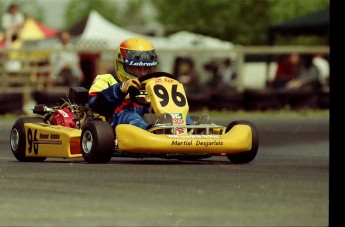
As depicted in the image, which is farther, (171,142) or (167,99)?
(167,99)

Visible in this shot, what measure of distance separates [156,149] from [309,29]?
2173 centimetres

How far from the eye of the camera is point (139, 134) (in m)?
9.68

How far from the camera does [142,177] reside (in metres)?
8.92

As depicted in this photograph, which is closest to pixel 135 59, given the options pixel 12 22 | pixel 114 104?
pixel 114 104

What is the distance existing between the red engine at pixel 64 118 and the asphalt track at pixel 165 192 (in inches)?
14.6

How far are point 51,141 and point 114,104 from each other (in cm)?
70

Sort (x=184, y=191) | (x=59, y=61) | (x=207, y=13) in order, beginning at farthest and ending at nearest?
(x=207, y=13) → (x=59, y=61) → (x=184, y=191)

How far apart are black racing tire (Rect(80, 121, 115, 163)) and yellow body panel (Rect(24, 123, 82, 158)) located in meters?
0.27

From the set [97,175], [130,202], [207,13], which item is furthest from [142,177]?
[207,13]

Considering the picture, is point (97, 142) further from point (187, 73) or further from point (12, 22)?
point (187, 73)

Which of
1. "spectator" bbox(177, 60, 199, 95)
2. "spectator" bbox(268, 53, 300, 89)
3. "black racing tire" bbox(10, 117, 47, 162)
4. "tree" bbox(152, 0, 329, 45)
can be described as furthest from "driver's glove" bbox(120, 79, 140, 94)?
"tree" bbox(152, 0, 329, 45)

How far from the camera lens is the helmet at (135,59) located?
10773 millimetres

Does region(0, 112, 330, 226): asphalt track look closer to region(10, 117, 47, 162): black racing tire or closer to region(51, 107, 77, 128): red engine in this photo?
region(10, 117, 47, 162): black racing tire

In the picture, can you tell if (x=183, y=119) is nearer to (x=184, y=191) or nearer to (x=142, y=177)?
(x=142, y=177)
